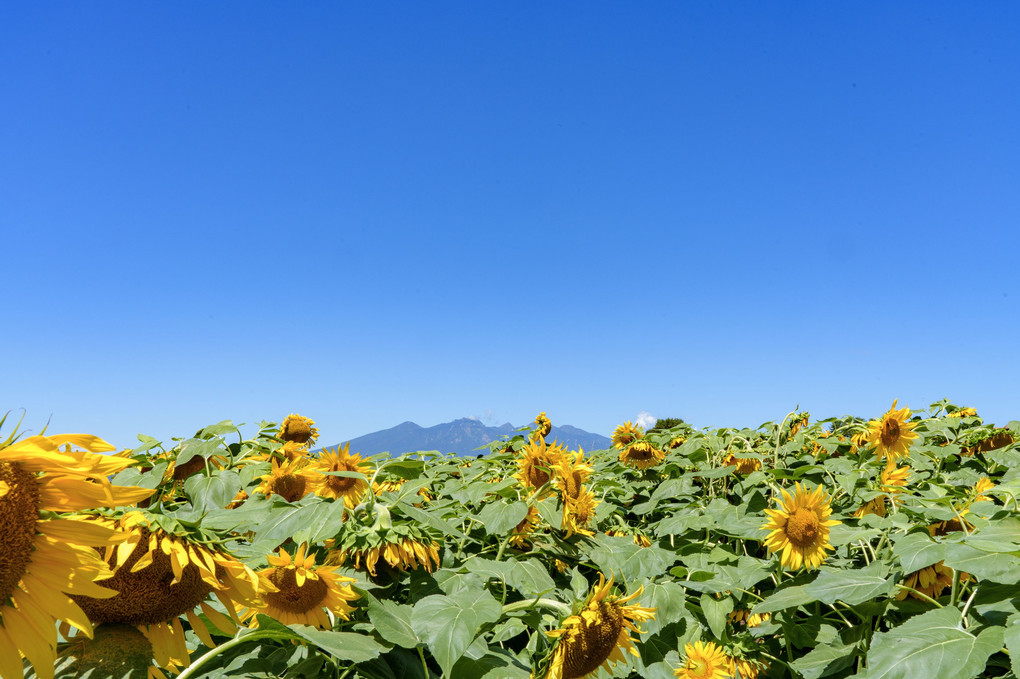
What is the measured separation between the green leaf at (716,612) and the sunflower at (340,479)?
5.24 feet

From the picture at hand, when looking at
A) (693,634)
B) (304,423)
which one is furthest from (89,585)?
(304,423)

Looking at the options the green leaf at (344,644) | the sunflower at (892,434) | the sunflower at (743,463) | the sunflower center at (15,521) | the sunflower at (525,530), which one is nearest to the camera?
the sunflower center at (15,521)

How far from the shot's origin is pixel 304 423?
5094 millimetres

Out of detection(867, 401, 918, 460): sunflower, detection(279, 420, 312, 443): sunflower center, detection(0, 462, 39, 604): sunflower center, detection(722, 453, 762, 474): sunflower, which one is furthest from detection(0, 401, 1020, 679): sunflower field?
detection(279, 420, 312, 443): sunflower center

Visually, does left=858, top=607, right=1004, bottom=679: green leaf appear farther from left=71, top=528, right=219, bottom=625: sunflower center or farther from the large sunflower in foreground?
the large sunflower in foreground

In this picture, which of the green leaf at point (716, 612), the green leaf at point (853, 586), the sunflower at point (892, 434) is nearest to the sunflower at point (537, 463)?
the green leaf at point (716, 612)

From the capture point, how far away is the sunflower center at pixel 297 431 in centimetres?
493

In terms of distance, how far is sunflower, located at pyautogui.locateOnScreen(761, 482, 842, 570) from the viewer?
121 inches

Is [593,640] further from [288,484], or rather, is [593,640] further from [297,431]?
[297,431]

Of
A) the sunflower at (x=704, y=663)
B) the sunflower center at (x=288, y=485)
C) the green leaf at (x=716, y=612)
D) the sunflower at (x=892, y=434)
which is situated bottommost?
the sunflower at (x=704, y=663)

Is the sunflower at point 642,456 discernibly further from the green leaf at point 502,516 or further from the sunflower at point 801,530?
the green leaf at point 502,516

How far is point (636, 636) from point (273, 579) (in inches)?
57.9

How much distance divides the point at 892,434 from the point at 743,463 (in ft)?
4.19

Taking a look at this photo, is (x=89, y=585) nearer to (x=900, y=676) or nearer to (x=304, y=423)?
(x=900, y=676)
